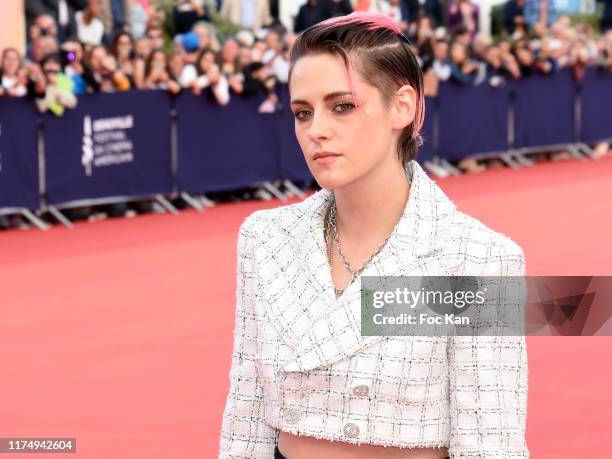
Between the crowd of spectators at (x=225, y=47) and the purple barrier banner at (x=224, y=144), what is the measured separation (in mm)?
163

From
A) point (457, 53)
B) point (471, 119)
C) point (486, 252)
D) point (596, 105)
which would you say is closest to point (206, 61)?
point (457, 53)

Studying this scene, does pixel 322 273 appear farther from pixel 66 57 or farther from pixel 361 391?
pixel 66 57

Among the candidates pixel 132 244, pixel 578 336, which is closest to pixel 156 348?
pixel 578 336

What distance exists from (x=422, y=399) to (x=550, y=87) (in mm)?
18951

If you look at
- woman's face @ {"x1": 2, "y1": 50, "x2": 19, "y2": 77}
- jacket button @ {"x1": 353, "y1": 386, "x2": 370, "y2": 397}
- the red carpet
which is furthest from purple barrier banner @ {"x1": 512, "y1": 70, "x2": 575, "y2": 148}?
jacket button @ {"x1": 353, "y1": 386, "x2": 370, "y2": 397}

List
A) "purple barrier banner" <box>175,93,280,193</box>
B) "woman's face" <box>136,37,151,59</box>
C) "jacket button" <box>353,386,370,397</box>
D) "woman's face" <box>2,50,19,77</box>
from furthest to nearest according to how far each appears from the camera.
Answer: "purple barrier banner" <box>175,93,280,193</box> → "woman's face" <box>136,37,151,59</box> → "woman's face" <box>2,50,19,77</box> → "jacket button" <box>353,386,370,397</box>

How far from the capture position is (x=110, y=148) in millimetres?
15148

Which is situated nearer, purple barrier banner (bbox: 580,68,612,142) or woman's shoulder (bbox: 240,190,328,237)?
woman's shoulder (bbox: 240,190,328,237)

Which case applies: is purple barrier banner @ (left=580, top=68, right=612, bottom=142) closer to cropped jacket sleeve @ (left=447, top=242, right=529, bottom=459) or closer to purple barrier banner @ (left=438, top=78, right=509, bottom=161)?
purple barrier banner @ (left=438, top=78, right=509, bottom=161)

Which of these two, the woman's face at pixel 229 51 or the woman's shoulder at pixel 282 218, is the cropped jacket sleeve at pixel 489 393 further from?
the woman's face at pixel 229 51

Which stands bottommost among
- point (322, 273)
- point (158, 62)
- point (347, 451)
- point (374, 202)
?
point (347, 451)

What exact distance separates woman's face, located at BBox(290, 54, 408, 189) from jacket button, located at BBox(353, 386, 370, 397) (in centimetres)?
41

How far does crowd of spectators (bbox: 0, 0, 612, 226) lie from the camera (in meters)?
14.9

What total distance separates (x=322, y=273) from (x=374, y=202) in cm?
19
